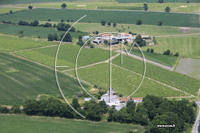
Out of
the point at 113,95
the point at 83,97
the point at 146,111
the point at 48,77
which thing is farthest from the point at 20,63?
the point at 146,111

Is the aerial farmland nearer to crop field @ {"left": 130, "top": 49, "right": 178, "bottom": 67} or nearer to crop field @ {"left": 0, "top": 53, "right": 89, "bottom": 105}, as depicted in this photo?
crop field @ {"left": 0, "top": 53, "right": 89, "bottom": 105}

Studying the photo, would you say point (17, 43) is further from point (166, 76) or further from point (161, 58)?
point (166, 76)

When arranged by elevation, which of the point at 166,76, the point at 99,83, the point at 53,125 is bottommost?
the point at 53,125

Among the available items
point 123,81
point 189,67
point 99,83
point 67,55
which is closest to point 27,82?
point 99,83

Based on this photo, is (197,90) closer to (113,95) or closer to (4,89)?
(113,95)

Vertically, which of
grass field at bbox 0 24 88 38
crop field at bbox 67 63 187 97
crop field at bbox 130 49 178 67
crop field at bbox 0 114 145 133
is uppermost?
grass field at bbox 0 24 88 38

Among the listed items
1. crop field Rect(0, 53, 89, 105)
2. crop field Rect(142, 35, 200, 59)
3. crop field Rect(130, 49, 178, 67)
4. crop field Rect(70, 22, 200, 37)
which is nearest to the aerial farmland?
crop field Rect(142, 35, 200, 59)
